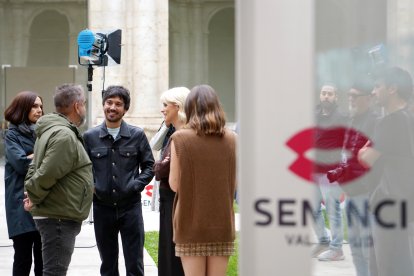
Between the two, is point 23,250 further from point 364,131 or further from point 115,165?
point 364,131

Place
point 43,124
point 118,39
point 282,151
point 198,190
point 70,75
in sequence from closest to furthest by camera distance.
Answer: point 282,151
point 198,190
point 43,124
point 118,39
point 70,75

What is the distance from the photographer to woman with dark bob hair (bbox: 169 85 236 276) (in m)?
5.22

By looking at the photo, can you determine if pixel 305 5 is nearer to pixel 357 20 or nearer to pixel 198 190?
pixel 357 20

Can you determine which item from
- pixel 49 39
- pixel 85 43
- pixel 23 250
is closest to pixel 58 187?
pixel 23 250

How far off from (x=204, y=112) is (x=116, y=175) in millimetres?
1727

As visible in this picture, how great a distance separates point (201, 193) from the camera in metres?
5.22

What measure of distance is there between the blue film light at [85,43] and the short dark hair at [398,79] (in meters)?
11.5

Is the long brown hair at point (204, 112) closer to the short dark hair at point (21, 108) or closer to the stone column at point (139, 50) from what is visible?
the short dark hair at point (21, 108)

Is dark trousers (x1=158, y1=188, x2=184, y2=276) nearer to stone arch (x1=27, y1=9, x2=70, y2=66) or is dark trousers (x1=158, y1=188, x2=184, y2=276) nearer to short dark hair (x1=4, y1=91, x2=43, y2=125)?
short dark hair (x1=4, y1=91, x2=43, y2=125)

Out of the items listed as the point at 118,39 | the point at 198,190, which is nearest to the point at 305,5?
the point at 198,190

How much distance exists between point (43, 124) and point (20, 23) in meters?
30.9

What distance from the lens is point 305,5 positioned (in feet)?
6.93

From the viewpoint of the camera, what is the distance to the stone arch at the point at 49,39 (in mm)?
36281

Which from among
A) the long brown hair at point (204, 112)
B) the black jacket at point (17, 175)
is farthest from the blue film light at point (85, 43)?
the long brown hair at point (204, 112)
